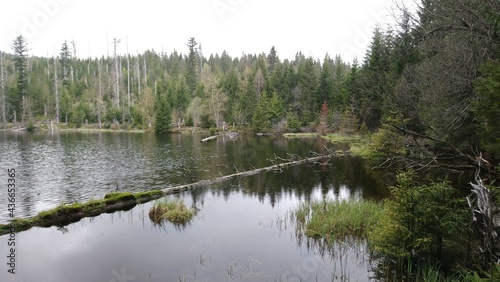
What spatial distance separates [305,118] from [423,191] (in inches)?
2438

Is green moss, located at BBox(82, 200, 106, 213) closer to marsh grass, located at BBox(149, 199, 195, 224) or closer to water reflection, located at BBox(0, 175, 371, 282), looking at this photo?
water reflection, located at BBox(0, 175, 371, 282)

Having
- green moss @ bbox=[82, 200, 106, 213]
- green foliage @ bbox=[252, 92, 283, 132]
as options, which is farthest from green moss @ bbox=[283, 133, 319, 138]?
green moss @ bbox=[82, 200, 106, 213]

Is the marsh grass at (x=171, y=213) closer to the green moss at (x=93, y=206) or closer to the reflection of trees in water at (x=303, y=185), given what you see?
the reflection of trees in water at (x=303, y=185)

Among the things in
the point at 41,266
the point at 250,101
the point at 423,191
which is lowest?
the point at 41,266

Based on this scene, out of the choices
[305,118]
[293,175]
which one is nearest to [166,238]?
[293,175]

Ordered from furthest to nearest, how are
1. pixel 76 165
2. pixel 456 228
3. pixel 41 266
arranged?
pixel 76 165, pixel 41 266, pixel 456 228

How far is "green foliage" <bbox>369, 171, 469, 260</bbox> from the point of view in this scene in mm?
7957

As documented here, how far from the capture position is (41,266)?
1036cm

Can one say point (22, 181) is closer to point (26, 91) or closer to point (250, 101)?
point (250, 101)

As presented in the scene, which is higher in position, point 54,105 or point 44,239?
point 54,105

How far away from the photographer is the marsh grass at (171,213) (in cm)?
1468

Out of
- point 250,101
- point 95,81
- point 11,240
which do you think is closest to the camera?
point 11,240

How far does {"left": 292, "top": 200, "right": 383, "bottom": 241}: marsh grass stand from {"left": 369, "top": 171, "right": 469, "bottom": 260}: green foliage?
9.24 ft

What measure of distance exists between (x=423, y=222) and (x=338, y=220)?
15.6ft
